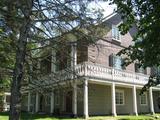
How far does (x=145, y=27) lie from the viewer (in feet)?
29.4

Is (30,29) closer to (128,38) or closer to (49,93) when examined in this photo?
(49,93)

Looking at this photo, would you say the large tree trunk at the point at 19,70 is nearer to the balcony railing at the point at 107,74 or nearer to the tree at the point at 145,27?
the tree at the point at 145,27

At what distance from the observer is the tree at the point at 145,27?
8.23 m

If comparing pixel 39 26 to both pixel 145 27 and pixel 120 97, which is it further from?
pixel 120 97

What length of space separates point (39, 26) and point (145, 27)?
3.43 meters

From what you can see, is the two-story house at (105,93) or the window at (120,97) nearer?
the two-story house at (105,93)

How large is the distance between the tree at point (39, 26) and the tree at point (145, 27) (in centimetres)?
162

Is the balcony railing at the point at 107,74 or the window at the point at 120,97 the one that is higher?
the balcony railing at the point at 107,74

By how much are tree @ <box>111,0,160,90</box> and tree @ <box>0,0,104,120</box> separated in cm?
162

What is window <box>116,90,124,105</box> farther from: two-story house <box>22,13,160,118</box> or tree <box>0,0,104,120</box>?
tree <box>0,0,104,120</box>

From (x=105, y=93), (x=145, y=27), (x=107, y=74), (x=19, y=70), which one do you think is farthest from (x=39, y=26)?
(x=105, y=93)

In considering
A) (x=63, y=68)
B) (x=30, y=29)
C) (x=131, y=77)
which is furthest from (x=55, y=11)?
(x=131, y=77)

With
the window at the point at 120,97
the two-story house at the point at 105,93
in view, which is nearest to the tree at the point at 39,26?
the two-story house at the point at 105,93

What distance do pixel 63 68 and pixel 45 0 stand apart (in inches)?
82.9
